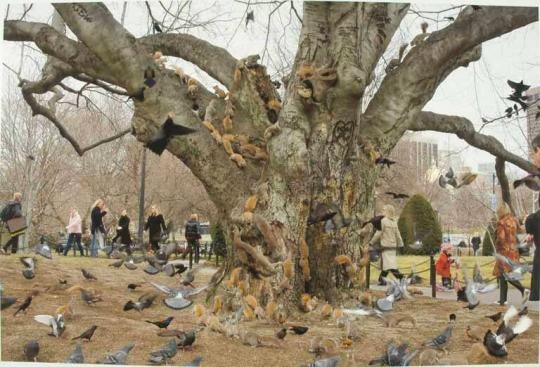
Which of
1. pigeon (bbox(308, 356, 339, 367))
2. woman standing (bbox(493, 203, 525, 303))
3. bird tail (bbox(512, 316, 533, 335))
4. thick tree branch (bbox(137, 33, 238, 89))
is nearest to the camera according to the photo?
pigeon (bbox(308, 356, 339, 367))

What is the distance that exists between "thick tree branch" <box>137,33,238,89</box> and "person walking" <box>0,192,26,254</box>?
314 centimetres

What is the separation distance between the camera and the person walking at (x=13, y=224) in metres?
7.37

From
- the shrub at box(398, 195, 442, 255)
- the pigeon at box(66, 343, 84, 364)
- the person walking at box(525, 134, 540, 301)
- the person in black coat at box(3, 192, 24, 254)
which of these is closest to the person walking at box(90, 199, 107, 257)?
the person in black coat at box(3, 192, 24, 254)

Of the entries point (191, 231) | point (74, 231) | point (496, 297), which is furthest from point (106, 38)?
point (496, 297)

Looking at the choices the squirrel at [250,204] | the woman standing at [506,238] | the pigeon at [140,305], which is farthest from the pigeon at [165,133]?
the woman standing at [506,238]

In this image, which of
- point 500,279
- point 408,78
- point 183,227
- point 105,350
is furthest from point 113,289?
point 500,279

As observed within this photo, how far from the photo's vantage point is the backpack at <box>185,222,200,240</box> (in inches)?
369

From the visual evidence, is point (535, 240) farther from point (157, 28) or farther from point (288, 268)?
point (157, 28)

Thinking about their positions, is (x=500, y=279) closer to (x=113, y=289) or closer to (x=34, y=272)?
(x=113, y=289)

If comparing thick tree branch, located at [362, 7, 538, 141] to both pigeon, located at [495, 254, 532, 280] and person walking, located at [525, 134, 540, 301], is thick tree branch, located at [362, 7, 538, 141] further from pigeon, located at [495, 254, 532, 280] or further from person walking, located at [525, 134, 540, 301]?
pigeon, located at [495, 254, 532, 280]

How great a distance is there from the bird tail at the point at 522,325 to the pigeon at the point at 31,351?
396cm

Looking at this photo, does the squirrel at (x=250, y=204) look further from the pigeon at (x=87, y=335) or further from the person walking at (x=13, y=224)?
the person walking at (x=13, y=224)

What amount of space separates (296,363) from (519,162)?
4460 millimetres

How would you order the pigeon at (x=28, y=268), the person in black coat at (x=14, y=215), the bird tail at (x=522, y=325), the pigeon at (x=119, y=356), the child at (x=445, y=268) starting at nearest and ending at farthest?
1. the pigeon at (x=119, y=356)
2. the bird tail at (x=522, y=325)
3. the pigeon at (x=28, y=268)
4. the person in black coat at (x=14, y=215)
5. the child at (x=445, y=268)
